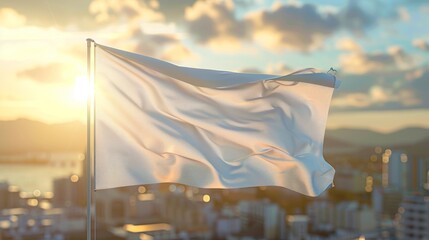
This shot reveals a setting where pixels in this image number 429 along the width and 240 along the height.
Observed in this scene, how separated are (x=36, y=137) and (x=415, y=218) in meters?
6.73

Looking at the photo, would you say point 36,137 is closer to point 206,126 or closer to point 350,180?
point 350,180

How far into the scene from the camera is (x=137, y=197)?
1442 cm

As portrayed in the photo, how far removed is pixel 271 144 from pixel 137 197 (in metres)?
13.1

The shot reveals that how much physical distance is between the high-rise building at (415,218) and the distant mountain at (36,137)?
5.61 meters

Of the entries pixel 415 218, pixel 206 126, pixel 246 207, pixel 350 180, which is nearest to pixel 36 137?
pixel 246 207

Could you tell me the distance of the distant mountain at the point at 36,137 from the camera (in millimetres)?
9188

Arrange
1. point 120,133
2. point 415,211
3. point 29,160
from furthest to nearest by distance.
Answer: point 29,160 < point 415,211 < point 120,133

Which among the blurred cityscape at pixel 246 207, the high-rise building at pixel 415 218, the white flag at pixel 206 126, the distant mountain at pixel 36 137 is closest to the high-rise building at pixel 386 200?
the blurred cityscape at pixel 246 207

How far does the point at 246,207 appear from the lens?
13641 millimetres

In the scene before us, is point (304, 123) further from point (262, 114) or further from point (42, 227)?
point (42, 227)

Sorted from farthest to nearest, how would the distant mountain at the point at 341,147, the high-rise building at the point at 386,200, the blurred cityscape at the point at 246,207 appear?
the high-rise building at the point at 386,200 → the blurred cityscape at the point at 246,207 → the distant mountain at the point at 341,147

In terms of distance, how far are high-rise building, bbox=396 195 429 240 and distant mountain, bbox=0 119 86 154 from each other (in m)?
5.61

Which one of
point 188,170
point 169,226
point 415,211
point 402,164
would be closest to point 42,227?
point 169,226

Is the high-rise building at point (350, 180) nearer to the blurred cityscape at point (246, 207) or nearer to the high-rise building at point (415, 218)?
the blurred cityscape at point (246, 207)
